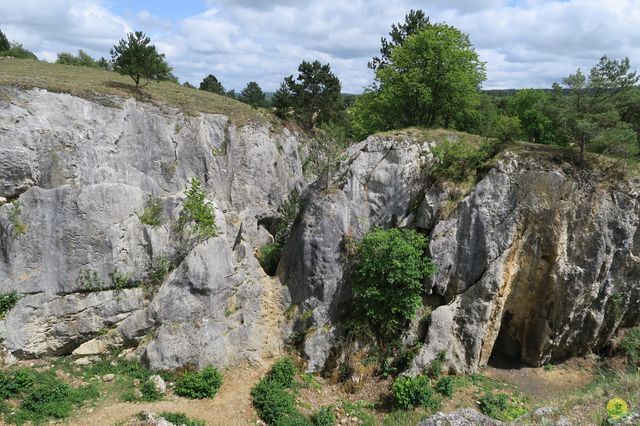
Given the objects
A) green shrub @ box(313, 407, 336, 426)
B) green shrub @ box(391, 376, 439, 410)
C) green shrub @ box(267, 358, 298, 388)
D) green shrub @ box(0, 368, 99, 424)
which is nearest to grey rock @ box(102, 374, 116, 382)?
green shrub @ box(0, 368, 99, 424)

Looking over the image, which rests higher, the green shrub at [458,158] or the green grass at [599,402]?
the green shrub at [458,158]

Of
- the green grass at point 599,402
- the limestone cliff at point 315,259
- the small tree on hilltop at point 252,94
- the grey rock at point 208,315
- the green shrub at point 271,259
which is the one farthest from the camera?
the small tree on hilltop at point 252,94

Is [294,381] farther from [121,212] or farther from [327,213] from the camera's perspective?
[121,212]

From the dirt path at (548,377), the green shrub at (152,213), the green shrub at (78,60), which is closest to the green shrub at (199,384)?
the green shrub at (152,213)

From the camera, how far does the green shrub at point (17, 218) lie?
15.4 metres

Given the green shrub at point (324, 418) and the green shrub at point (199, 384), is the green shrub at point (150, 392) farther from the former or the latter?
the green shrub at point (324, 418)

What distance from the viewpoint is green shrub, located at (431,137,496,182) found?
1719 cm

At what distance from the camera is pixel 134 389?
1447 centimetres

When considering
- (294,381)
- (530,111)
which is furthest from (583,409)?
(530,111)

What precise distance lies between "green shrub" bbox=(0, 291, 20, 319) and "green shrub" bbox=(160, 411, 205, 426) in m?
7.26

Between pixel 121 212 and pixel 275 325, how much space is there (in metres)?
8.20

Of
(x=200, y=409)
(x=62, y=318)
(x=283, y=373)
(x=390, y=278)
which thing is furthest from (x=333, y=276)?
(x=62, y=318)

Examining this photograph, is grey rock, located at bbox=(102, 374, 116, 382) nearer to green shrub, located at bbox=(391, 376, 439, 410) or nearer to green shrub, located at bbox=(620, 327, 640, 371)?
green shrub, located at bbox=(391, 376, 439, 410)

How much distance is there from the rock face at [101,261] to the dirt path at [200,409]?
4.76 ft
